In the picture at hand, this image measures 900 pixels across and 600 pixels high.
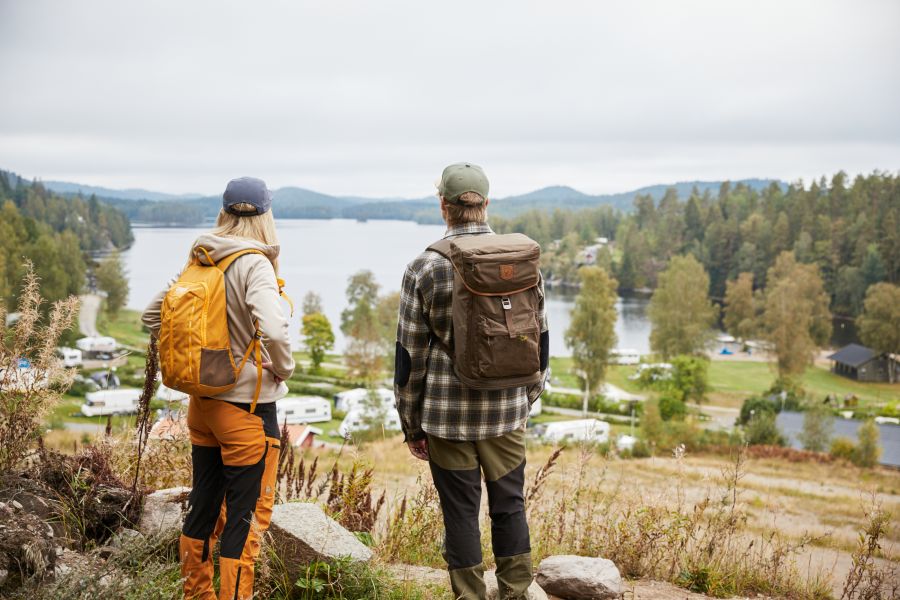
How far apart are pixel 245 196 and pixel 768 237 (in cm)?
8494

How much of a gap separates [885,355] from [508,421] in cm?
5653

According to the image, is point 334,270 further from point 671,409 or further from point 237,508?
point 237,508

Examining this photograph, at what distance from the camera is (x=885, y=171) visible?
275ft

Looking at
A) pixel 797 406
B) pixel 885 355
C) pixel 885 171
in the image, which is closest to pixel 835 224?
pixel 885 171

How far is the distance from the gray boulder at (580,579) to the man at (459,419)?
0.56m

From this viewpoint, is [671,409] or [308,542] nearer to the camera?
[308,542]

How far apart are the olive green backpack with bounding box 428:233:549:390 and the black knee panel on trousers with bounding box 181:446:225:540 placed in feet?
3.47

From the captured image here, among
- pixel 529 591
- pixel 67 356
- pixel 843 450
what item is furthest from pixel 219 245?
pixel 843 450

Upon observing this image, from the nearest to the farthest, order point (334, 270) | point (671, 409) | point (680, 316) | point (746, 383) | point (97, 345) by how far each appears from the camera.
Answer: point (671, 409) < point (97, 345) < point (746, 383) < point (680, 316) < point (334, 270)

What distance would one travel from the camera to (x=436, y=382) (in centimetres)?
294

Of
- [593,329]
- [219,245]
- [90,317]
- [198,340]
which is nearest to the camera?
[198,340]

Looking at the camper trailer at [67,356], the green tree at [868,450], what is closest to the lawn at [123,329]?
the camper trailer at [67,356]

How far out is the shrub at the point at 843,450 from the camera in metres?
24.9

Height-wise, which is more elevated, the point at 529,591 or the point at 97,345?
the point at 529,591
